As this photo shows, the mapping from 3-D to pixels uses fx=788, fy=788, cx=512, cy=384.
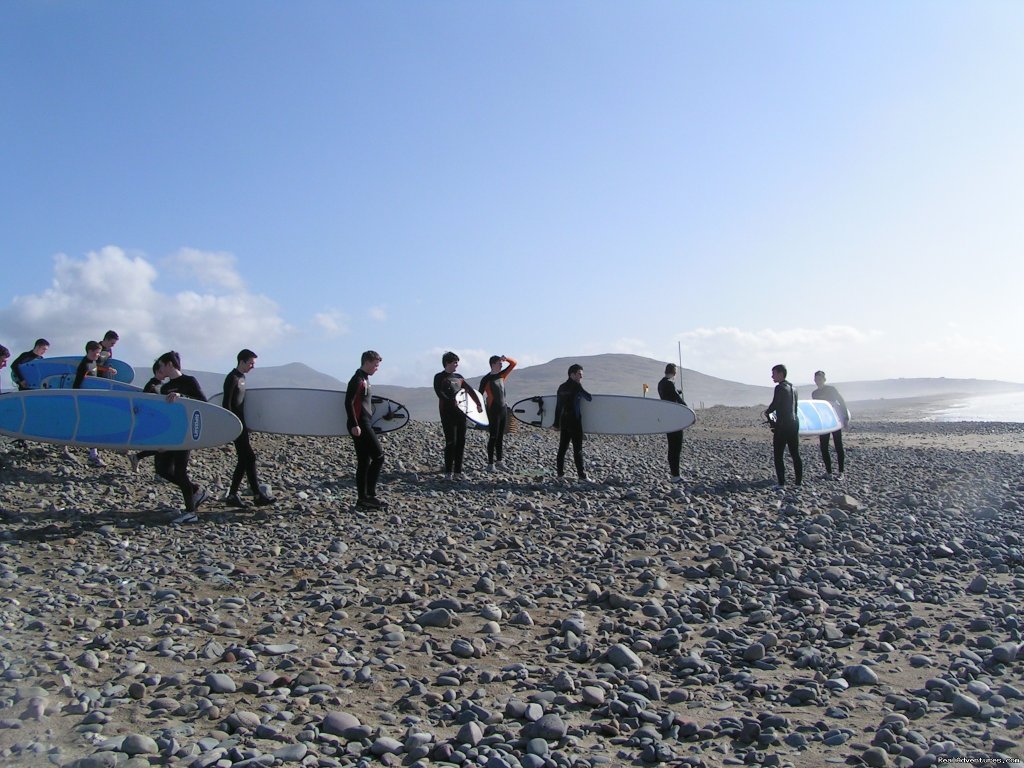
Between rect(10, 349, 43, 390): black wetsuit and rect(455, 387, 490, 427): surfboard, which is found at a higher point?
rect(10, 349, 43, 390): black wetsuit

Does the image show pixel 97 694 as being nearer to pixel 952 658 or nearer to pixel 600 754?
pixel 600 754

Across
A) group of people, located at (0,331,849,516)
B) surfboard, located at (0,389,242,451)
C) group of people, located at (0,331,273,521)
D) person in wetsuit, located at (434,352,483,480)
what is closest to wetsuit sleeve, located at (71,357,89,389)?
group of people, located at (0,331,849,516)

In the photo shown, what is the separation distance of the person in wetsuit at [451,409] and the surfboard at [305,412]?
0.96 meters

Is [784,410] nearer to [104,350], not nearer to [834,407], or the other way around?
[834,407]

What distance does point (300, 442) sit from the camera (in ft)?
46.3

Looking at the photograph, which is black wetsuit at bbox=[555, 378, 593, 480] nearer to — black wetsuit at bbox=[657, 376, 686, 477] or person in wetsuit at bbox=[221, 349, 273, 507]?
black wetsuit at bbox=[657, 376, 686, 477]

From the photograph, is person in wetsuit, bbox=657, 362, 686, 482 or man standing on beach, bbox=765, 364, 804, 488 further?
person in wetsuit, bbox=657, 362, 686, 482

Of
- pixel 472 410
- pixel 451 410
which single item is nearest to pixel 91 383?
pixel 451 410

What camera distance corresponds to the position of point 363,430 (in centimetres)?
878

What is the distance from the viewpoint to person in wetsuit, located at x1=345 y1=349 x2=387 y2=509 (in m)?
8.71

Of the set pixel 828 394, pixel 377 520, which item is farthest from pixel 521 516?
pixel 828 394

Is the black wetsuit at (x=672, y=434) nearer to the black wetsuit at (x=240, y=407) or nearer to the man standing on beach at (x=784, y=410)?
the man standing on beach at (x=784, y=410)

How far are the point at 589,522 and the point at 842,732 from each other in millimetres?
5272

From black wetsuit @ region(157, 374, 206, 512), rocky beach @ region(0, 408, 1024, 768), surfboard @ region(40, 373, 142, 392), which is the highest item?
Result: surfboard @ region(40, 373, 142, 392)
